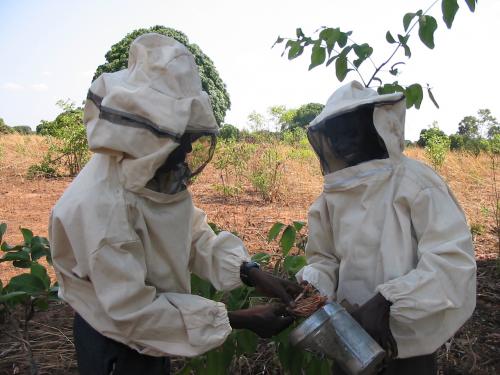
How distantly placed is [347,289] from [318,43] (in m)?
1.09

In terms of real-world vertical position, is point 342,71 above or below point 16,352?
above

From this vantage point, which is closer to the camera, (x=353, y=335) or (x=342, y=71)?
(x=353, y=335)

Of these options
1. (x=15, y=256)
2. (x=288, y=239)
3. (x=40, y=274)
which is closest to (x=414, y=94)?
(x=288, y=239)

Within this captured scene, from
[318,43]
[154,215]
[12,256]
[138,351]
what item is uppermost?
[318,43]

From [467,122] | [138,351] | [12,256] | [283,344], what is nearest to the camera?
[138,351]

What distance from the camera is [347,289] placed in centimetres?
176

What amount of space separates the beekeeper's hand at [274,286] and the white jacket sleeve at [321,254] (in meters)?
0.06

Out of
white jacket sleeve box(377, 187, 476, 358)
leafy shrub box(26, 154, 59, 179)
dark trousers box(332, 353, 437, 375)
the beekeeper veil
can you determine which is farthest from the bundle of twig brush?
leafy shrub box(26, 154, 59, 179)

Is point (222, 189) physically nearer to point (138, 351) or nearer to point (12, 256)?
point (12, 256)

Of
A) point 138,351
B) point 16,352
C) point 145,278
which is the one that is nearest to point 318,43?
point 145,278

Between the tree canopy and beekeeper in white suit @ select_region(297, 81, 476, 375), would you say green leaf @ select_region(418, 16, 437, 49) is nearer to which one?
beekeeper in white suit @ select_region(297, 81, 476, 375)

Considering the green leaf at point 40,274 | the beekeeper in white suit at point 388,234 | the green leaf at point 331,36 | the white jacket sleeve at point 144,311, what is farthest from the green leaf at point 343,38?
the green leaf at point 40,274

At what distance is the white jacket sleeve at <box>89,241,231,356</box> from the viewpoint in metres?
1.37

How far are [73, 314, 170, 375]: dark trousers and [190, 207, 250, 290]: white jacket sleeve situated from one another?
1.28 feet
